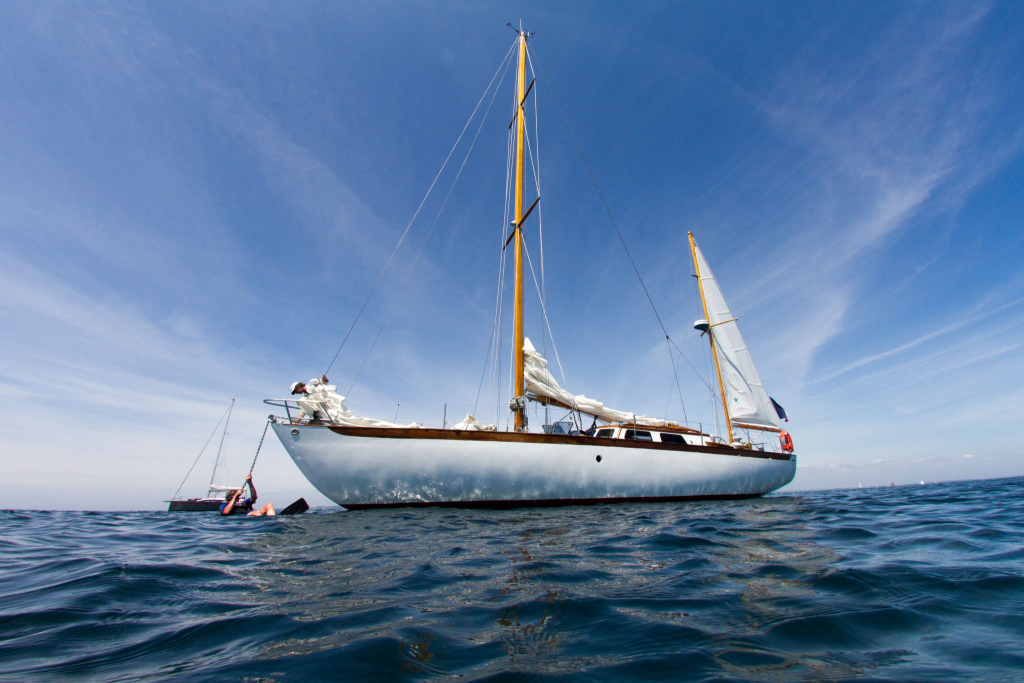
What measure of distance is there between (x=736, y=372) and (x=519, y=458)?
13990mm

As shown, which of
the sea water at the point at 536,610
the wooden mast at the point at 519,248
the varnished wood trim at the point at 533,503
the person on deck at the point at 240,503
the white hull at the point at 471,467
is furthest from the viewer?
the person on deck at the point at 240,503

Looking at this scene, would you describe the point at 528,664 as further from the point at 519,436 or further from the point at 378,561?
the point at 519,436

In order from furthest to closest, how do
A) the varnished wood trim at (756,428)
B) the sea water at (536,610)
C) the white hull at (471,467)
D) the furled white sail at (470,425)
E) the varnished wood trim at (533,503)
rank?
the varnished wood trim at (756,428)
the furled white sail at (470,425)
the varnished wood trim at (533,503)
the white hull at (471,467)
the sea water at (536,610)

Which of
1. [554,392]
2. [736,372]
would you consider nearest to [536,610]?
[554,392]

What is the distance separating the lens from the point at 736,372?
1892cm

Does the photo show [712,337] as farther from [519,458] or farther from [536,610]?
[536,610]

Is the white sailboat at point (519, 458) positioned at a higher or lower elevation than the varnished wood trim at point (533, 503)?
higher

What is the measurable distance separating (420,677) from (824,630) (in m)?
2.37

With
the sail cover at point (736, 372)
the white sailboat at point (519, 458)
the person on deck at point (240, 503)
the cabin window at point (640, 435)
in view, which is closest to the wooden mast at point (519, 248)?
the white sailboat at point (519, 458)

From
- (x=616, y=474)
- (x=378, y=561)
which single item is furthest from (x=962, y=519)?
(x=378, y=561)

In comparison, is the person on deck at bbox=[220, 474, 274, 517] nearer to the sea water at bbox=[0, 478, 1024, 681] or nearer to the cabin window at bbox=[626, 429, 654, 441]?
the sea water at bbox=[0, 478, 1024, 681]

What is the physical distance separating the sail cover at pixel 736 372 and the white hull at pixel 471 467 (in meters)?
8.11

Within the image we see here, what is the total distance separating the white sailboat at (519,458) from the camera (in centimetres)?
958

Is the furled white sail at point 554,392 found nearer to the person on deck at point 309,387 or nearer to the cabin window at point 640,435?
the cabin window at point 640,435
